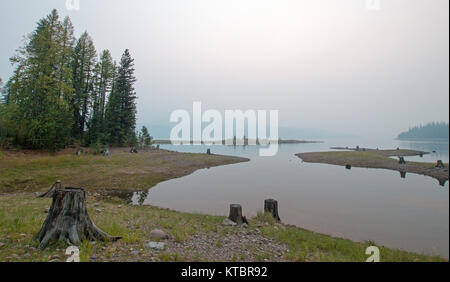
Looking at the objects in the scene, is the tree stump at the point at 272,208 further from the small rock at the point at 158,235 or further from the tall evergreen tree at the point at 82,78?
the tall evergreen tree at the point at 82,78

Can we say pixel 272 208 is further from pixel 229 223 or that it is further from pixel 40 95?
pixel 40 95

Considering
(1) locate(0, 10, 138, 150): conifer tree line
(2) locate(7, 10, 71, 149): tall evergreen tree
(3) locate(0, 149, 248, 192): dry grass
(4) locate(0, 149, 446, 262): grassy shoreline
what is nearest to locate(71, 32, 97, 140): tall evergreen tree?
(1) locate(0, 10, 138, 150): conifer tree line

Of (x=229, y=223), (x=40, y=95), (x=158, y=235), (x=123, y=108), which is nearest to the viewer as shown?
(x=158, y=235)

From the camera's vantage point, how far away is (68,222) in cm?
521

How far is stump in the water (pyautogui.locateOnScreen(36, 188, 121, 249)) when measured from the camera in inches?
200

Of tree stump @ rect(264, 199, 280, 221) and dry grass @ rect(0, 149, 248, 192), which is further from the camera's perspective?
dry grass @ rect(0, 149, 248, 192)

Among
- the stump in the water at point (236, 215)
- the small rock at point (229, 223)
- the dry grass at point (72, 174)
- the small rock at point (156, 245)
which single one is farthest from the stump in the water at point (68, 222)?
the dry grass at point (72, 174)

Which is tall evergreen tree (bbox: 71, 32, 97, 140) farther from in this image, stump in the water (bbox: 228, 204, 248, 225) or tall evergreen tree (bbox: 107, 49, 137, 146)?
stump in the water (bbox: 228, 204, 248, 225)

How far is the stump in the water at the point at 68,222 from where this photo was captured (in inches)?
200

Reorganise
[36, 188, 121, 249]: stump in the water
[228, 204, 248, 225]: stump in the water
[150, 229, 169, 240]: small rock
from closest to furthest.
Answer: [36, 188, 121, 249]: stump in the water
[150, 229, 169, 240]: small rock
[228, 204, 248, 225]: stump in the water

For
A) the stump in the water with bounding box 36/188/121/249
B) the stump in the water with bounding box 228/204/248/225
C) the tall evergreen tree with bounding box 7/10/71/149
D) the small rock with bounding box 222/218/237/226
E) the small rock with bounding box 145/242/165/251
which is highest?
the tall evergreen tree with bounding box 7/10/71/149

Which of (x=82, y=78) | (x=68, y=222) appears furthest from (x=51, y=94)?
(x=68, y=222)

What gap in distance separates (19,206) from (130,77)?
4065 centimetres

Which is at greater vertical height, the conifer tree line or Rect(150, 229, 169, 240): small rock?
the conifer tree line
